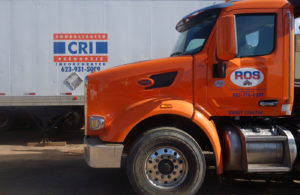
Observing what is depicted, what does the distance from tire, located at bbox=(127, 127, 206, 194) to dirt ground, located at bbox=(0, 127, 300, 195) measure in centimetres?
70

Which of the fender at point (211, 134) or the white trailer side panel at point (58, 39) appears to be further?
the white trailer side panel at point (58, 39)

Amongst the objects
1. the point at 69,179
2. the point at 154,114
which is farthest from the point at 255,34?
the point at 69,179

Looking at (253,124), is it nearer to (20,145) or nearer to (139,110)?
(139,110)

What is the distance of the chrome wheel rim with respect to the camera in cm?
341

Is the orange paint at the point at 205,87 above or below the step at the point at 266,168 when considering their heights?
above

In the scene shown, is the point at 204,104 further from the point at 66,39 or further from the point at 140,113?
the point at 66,39

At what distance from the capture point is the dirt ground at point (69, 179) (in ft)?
13.1

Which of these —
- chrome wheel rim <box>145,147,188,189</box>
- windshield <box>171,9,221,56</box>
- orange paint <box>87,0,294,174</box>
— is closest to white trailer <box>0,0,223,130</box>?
windshield <box>171,9,221,56</box>

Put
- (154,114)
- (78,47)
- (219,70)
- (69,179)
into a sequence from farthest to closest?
(78,47)
(69,179)
(219,70)
(154,114)

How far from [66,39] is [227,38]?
178 inches

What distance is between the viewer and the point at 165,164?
3414 millimetres

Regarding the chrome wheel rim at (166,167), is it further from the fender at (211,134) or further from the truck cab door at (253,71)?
the truck cab door at (253,71)

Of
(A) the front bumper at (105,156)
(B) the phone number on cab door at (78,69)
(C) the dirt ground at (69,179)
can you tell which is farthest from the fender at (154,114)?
(B) the phone number on cab door at (78,69)

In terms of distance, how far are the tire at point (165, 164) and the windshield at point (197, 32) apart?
1.21 meters
